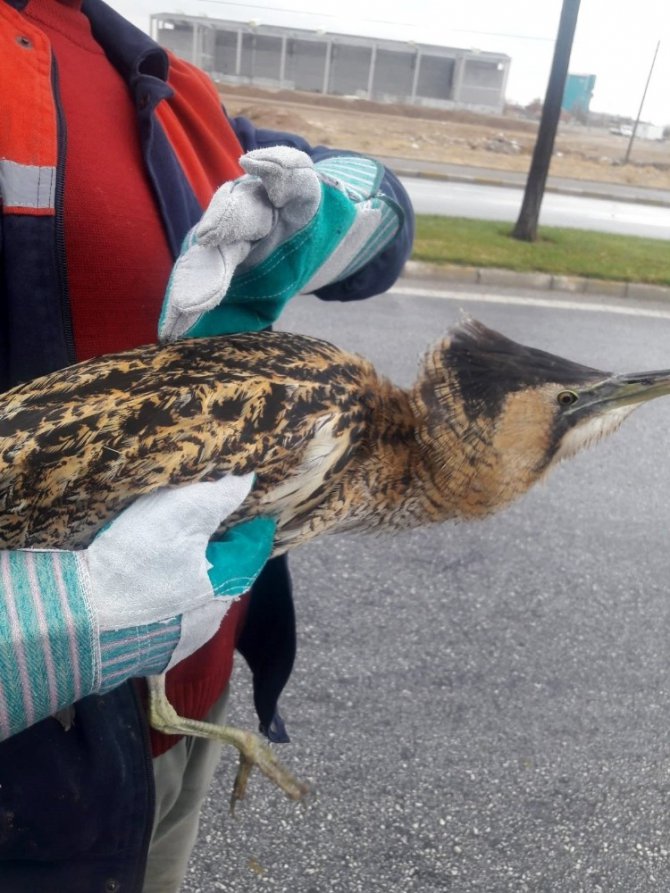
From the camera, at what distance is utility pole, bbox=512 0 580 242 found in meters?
9.69

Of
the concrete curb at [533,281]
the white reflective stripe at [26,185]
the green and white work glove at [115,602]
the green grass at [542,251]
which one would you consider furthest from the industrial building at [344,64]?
the green and white work glove at [115,602]

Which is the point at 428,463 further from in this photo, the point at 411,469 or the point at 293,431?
the point at 293,431

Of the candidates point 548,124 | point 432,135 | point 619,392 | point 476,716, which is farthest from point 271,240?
point 432,135

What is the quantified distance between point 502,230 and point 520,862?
1008 cm

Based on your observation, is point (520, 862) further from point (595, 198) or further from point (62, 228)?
point (595, 198)

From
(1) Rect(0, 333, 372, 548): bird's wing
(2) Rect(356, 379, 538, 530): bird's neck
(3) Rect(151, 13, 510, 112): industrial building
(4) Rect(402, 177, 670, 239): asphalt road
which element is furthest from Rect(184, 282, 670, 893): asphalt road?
(3) Rect(151, 13, 510, 112): industrial building

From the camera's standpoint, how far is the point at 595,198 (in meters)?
21.7

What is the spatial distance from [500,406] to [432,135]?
1339 inches

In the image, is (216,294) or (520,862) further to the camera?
(520,862)

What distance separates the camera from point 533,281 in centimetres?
928

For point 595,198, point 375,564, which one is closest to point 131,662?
point 375,564

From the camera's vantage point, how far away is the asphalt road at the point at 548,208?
15369mm

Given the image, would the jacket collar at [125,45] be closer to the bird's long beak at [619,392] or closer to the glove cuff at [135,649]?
the glove cuff at [135,649]

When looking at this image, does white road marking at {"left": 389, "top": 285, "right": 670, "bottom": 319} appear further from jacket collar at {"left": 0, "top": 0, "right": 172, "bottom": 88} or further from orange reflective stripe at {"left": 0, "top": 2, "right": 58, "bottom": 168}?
orange reflective stripe at {"left": 0, "top": 2, "right": 58, "bottom": 168}
